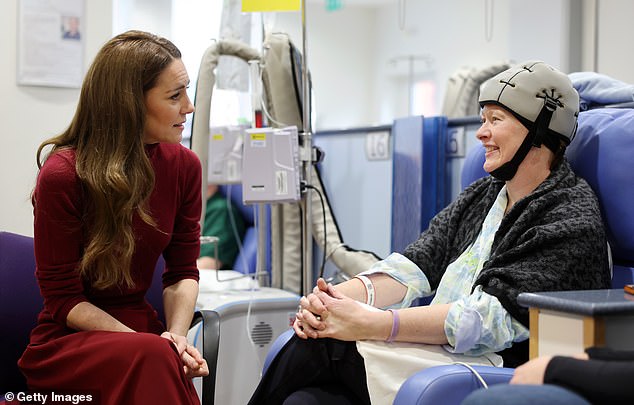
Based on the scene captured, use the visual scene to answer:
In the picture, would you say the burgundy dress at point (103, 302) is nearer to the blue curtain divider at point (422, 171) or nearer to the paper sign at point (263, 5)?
the paper sign at point (263, 5)

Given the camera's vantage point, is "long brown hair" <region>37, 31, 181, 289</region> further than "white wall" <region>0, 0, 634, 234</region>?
No

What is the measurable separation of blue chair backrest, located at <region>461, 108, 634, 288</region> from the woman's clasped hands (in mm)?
1020

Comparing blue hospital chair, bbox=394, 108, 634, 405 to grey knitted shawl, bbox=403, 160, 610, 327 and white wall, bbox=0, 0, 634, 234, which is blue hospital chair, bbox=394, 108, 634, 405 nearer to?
grey knitted shawl, bbox=403, 160, 610, 327

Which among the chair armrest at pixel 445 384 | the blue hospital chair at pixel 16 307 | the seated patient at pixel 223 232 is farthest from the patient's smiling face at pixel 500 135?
the seated patient at pixel 223 232

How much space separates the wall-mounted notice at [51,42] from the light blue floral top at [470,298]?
1.41 metres

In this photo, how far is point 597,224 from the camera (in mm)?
1726

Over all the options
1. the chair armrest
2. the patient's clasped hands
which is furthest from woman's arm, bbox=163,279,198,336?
the chair armrest

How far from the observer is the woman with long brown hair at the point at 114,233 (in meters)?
1.68

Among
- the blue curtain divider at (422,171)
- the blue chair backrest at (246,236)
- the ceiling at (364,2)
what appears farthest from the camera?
the ceiling at (364,2)

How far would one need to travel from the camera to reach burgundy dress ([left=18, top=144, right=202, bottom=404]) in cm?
166

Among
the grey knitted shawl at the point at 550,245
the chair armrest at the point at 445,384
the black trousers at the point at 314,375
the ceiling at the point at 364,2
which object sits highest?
the ceiling at the point at 364,2

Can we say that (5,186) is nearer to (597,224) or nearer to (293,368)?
(293,368)

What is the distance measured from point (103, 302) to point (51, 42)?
124cm

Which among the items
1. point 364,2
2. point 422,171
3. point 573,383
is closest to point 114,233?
point 573,383
